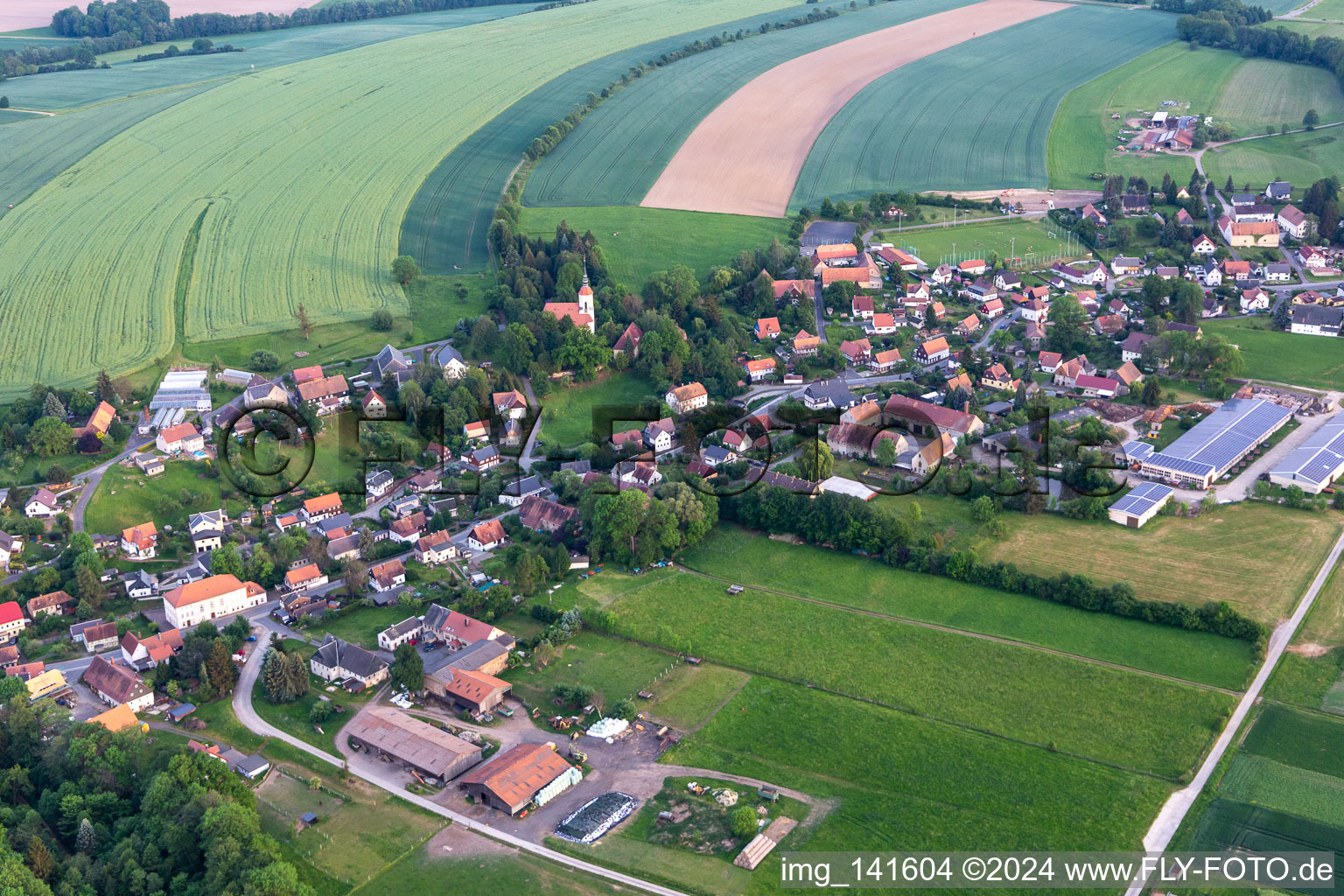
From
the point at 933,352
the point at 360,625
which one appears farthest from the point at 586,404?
the point at 360,625

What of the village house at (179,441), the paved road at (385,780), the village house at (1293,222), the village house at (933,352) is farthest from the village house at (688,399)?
the village house at (1293,222)

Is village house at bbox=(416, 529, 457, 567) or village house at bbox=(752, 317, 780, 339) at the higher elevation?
village house at bbox=(752, 317, 780, 339)

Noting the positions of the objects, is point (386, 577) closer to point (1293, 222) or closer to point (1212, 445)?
point (1212, 445)

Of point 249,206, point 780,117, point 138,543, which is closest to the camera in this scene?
Answer: point 138,543

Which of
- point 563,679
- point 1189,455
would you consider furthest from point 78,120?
point 1189,455

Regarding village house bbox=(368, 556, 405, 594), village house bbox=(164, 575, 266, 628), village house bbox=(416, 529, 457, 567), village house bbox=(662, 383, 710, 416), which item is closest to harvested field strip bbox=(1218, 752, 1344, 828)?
village house bbox=(416, 529, 457, 567)

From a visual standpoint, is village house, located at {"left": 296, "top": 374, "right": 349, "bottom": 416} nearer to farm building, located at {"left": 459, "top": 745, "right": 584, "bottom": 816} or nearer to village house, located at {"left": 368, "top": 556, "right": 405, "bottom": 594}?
village house, located at {"left": 368, "top": 556, "right": 405, "bottom": 594}

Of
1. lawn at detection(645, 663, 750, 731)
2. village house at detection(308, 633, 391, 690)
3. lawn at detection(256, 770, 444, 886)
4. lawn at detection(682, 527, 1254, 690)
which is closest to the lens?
lawn at detection(256, 770, 444, 886)
